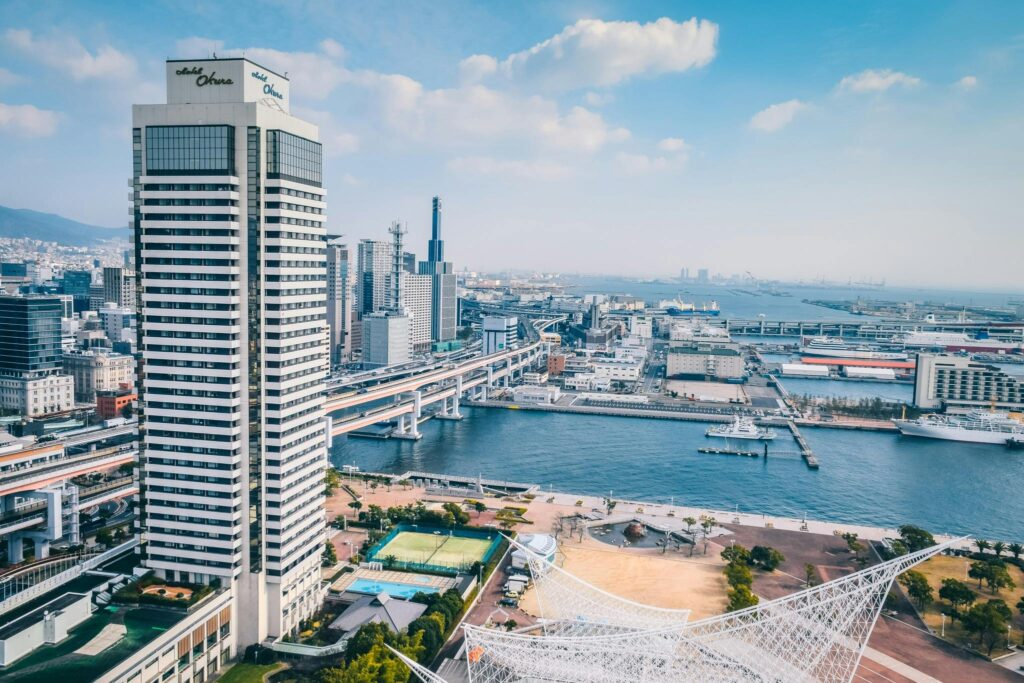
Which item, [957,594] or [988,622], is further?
[957,594]

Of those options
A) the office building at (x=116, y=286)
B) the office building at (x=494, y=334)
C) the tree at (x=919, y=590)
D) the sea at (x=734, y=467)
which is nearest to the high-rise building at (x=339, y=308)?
the office building at (x=494, y=334)

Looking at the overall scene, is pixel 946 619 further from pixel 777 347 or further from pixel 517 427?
pixel 777 347

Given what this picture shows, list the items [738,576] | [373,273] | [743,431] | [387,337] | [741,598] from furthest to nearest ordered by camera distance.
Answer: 1. [373,273]
2. [387,337]
3. [743,431]
4. [738,576]
5. [741,598]

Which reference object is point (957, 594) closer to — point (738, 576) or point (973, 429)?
point (738, 576)

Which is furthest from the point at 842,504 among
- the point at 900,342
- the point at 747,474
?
the point at 900,342

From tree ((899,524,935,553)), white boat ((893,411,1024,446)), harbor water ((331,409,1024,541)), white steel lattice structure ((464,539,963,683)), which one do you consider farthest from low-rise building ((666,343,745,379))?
white steel lattice structure ((464,539,963,683))

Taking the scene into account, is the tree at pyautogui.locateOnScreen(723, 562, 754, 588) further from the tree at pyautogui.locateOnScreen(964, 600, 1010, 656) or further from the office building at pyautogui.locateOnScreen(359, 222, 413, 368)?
the office building at pyautogui.locateOnScreen(359, 222, 413, 368)

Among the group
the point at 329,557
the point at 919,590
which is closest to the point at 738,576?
the point at 919,590
